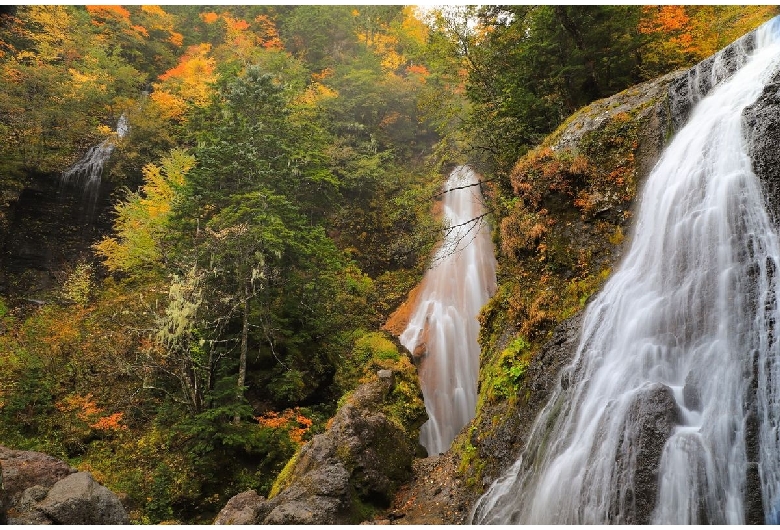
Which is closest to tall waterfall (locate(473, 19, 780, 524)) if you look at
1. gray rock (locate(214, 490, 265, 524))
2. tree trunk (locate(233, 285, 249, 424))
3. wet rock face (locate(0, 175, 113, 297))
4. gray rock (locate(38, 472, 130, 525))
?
gray rock (locate(214, 490, 265, 524))

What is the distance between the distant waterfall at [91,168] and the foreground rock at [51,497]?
15359mm

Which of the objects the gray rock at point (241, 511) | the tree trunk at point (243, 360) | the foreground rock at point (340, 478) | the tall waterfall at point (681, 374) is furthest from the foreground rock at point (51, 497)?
the tall waterfall at point (681, 374)

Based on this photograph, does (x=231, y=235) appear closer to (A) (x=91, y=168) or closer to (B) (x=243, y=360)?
(B) (x=243, y=360)

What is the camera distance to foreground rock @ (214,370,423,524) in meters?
6.16

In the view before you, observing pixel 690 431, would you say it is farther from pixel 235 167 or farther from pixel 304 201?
pixel 304 201

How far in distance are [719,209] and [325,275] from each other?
10592 mm

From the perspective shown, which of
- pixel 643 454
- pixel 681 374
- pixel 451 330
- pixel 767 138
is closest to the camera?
pixel 643 454

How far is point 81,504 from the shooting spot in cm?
668

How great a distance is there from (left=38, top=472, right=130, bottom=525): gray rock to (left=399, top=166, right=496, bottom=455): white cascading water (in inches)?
335

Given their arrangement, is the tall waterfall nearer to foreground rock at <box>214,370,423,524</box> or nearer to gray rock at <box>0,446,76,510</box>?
foreground rock at <box>214,370,423,524</box>

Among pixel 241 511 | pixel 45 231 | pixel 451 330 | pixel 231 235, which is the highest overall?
pixel 45 231

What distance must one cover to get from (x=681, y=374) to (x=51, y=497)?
8.86m

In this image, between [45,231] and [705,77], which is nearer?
[705,77]

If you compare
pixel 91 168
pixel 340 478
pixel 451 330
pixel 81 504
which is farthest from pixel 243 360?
pixel 91 168
